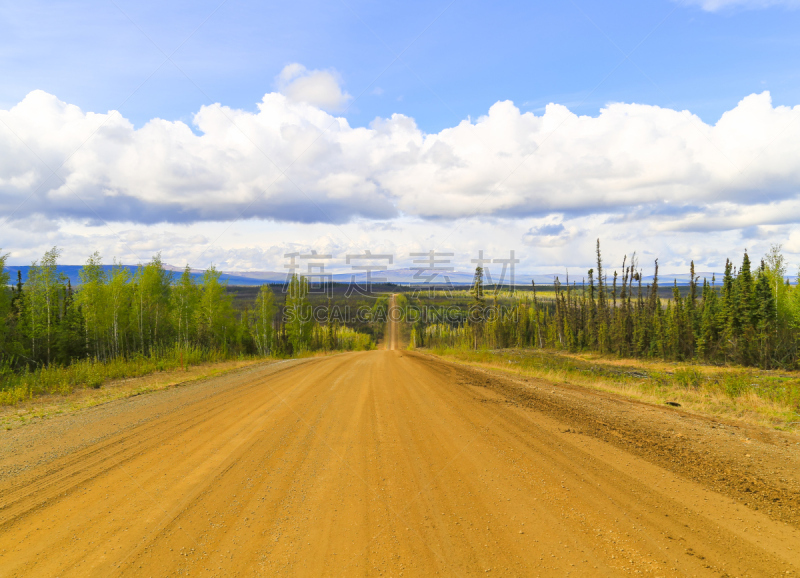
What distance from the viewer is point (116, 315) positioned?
33.4 m

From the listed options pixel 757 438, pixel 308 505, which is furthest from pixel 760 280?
pixel 308 505

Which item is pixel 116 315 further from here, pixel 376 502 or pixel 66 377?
pixel 376 502

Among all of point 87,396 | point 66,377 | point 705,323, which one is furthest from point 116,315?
point 705,323

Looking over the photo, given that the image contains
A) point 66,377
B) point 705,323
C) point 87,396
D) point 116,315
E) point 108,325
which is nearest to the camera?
point 87,396

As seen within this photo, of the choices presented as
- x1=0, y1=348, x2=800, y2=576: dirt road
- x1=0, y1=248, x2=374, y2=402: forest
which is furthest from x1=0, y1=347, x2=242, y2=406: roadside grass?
x1=0, y1=348, x2=800, y2=576: dirt road

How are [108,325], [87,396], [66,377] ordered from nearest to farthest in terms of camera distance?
[87,396]
[66,377]
[108,325]

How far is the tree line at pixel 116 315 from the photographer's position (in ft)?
92.6

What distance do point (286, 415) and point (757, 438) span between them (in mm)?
10093

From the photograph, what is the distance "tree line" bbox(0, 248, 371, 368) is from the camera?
28219 millimetres

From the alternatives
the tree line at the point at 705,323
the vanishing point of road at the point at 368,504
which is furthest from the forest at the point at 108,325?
the tree line at the point at 705,323

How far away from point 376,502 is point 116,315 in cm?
3749

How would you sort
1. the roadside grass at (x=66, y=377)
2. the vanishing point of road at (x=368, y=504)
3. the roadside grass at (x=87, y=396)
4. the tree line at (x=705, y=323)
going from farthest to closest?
the tree line at (x=705, y=323)
the roadside grass at (x=66, y=377)
the roadside grass at (x=87, y=396)
the vanishing point of road at (x=368, y=504)

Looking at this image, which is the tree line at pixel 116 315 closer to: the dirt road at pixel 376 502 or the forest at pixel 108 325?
the forest at pixel 108 325

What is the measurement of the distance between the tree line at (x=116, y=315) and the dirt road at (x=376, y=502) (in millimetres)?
21487
